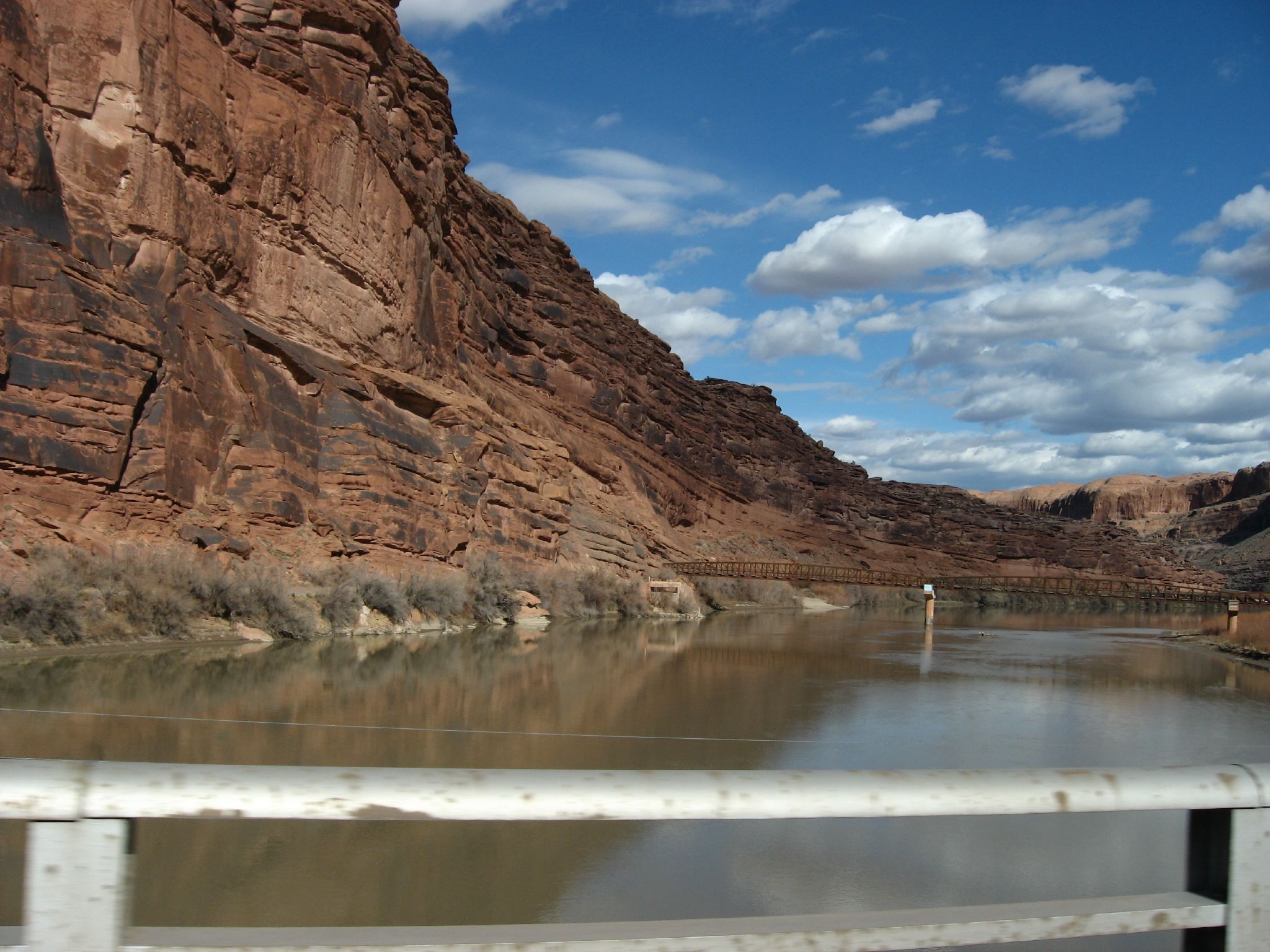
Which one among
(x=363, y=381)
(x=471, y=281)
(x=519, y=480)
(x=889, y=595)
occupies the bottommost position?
(x=889, y=595)

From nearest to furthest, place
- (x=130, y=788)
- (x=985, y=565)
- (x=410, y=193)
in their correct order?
(x=130, y=788), (x=410, y=193), (x=985, y=565)

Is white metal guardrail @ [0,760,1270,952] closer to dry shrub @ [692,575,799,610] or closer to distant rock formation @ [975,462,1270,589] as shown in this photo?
dry shrub @ [692,575,799,610]

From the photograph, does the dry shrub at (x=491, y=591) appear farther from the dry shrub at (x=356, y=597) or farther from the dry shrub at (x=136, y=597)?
the dry shrub at (x=136, y=597)

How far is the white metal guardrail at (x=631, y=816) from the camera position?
1752 mm

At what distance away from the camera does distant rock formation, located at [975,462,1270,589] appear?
364 ft

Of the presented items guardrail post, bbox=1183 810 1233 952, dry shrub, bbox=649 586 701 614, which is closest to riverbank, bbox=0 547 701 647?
dry shrub, bbox=649 586 701 614

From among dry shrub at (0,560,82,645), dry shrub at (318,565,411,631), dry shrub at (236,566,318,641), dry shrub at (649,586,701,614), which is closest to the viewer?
dry shrub at (0,560,82,645)

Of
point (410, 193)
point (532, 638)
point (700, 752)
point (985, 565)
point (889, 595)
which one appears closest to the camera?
point (700, 752)

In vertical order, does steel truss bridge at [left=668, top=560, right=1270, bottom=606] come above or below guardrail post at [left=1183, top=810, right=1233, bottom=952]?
below

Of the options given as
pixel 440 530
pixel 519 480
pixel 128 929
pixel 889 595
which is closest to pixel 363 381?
pixel 440 530

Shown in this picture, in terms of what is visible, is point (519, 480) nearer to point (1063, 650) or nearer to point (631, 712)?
point (1063, 650)

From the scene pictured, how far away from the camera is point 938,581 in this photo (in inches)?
2574

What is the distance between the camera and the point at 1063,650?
3228cm

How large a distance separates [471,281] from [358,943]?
48.4 metres
